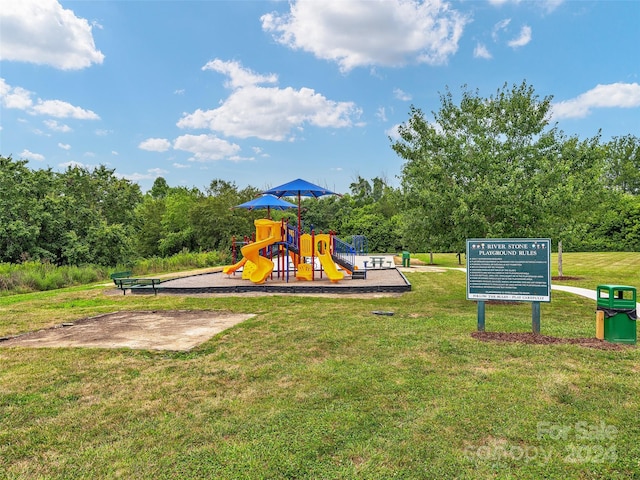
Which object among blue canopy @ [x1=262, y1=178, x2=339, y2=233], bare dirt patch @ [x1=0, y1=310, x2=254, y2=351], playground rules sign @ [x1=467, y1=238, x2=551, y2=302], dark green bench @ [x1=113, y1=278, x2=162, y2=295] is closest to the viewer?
playground rules sign @ [x1=467, y1=238, x2=551, y2=302]

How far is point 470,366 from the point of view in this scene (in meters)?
4.91

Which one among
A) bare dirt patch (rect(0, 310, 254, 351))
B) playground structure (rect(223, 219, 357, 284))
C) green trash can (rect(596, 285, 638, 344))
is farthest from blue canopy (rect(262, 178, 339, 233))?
green trash can (rect(596, 285, 638, 344))

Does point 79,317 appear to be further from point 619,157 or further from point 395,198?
point 619,157

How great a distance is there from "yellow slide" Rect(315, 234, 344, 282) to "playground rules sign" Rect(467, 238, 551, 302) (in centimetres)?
735

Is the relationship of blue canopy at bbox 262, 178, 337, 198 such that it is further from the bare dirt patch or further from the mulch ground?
the mulch ground

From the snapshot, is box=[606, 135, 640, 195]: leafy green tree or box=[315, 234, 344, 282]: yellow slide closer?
box=[315, 234, 344, 282]: yellow slide

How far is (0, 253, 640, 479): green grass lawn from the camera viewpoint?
9.48ft

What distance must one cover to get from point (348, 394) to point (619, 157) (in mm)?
65051

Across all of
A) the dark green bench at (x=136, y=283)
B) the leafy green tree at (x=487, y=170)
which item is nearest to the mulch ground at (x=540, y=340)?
the leafy green tree at (x=487, y=170)

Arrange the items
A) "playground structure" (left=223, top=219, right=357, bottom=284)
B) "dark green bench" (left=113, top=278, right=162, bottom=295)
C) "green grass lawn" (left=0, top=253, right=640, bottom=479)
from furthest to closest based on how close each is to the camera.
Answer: "playground structure" (left=223, top=219, right=357, bottom=284) < "dark green bench" (left=113, top=278, right=162, bottom=295) < "green grass lawn" (left=0, top=253, right=640, bottom=479)

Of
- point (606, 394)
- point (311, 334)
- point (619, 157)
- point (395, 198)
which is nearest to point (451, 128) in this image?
point (395, 198)

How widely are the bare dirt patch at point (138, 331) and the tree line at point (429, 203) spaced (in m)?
5.66

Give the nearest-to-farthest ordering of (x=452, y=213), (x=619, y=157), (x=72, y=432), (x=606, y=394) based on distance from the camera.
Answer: (x=72, y=432)
(x=606, y=394)
(x=452, y=213)
(x=619, y=157)

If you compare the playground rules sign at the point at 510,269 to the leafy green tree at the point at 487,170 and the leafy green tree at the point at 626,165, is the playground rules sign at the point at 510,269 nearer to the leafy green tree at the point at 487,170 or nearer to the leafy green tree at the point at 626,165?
the leafy green tree at the point at 487,170
